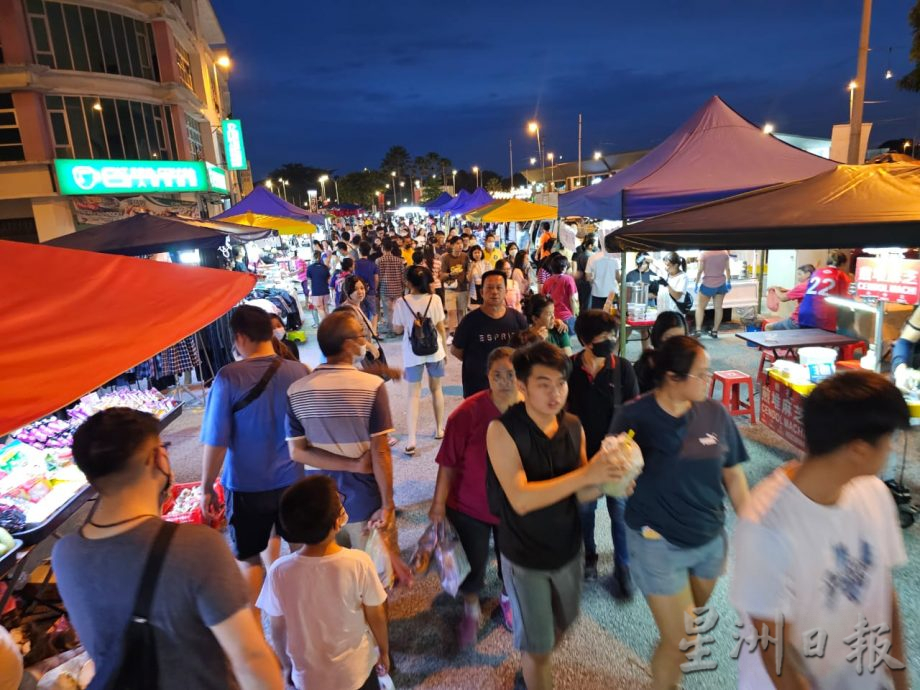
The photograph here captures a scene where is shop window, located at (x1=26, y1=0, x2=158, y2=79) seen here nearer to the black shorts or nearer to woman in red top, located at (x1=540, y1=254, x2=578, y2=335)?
woman in red top, located at (x1=540, y1=254, x2=578, y2=335)

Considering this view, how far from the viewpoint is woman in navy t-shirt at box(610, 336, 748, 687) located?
2.48m

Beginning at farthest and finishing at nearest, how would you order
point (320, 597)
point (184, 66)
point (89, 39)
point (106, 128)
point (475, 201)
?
point (184, 66), point (475, 201), point (106, 128), point (89, 39), point (320, 597)

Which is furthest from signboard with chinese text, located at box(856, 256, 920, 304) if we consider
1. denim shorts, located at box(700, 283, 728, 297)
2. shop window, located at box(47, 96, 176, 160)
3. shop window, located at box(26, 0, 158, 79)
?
shop window, located at box(26, 0, 158, 79)

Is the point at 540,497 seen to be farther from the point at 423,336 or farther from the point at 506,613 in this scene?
the point at 423,336

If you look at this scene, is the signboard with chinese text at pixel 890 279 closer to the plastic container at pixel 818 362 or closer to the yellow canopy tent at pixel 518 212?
the plastic container at pixel 818 362

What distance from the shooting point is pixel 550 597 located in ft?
7.97

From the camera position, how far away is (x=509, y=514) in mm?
2383

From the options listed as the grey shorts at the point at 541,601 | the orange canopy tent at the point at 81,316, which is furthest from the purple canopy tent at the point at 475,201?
the grey shorts at the point at 541,601

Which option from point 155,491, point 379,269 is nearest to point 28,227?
point 379,269

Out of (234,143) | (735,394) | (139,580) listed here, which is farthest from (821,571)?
(234,143)

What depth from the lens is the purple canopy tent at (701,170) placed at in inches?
233

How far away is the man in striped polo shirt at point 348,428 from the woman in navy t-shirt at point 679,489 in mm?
1312

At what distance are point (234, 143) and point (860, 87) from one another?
2580 centimetres

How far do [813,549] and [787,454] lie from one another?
4466 mm
